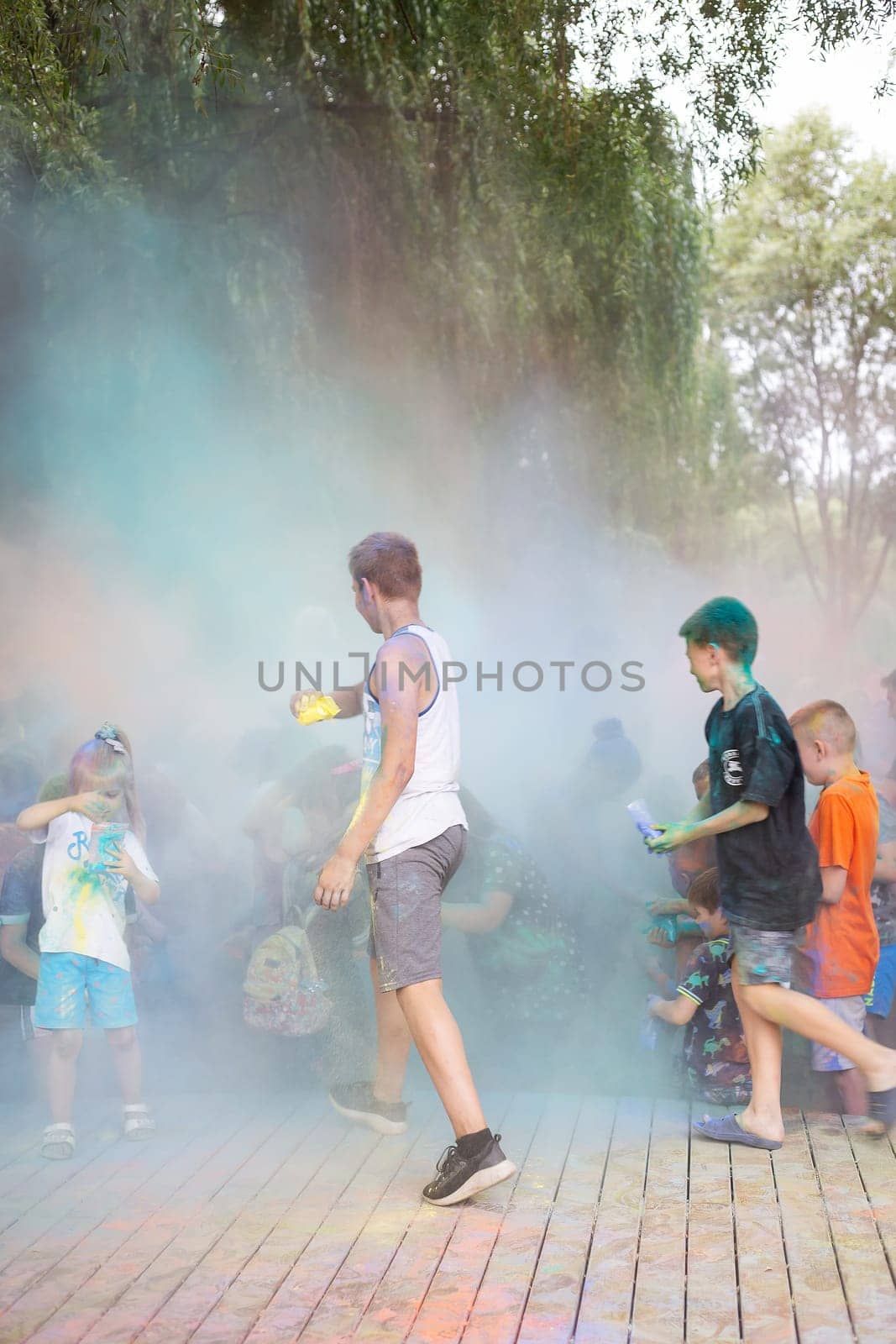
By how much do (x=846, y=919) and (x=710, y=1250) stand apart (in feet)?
3.67

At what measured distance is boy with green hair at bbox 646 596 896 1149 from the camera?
337cm

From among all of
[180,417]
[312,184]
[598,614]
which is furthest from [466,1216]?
[598,614]

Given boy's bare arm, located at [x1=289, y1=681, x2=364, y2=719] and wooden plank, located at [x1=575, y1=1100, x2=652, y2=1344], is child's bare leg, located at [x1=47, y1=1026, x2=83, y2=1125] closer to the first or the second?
boy's bare arm, located at [x1=289, y1=681, x2=364, y2=719]

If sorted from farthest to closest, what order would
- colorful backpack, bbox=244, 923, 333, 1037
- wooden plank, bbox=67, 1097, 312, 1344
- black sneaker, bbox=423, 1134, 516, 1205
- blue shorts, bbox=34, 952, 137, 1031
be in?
colorful backpack, bbox=244, 923, 333, 1037 → blue shorts, bbox=34, 952, 137, 1031 → black sneaker, bbox=423, 1134, 516, 1205 → wooden plank, bbox=67, 1097, 312, 1344

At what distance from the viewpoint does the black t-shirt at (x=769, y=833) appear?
338 centimetres

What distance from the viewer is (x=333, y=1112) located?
12.6 feet

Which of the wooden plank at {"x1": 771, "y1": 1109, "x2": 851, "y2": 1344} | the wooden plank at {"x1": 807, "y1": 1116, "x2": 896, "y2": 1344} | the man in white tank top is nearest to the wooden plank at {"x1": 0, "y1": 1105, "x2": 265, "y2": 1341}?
the man in white tank top

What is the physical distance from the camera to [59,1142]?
355cm

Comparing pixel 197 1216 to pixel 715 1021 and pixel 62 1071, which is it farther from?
pixel 715 1021

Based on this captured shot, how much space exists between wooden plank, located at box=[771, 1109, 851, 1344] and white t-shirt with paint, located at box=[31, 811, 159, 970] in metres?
1.95

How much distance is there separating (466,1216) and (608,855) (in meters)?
1.86

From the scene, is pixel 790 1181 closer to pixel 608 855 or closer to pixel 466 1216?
pixel 466 1216

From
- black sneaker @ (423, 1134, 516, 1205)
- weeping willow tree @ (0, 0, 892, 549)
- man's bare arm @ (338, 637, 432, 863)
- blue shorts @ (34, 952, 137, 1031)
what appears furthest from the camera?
weeping willow tree @ (0, 0, 892, 549)
